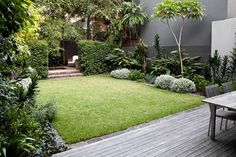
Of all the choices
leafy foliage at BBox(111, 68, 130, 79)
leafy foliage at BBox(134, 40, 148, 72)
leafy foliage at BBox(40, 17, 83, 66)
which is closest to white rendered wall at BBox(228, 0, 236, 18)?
leafy foliage at BBox(134, 40, 148, 72)

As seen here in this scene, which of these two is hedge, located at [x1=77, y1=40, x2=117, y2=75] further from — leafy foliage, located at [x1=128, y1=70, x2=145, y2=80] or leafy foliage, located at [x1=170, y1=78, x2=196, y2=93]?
leafy foliage, located at [x1=170, y1=78, x2=196, y2=93]

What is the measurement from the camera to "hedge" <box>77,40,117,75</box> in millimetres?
12922

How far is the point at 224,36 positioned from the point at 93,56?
23.4 feet

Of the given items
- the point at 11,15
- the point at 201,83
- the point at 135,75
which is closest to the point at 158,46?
the point at 135,75

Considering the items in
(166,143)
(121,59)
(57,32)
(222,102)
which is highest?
(57,32)

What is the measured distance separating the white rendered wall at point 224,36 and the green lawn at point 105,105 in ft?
7.73

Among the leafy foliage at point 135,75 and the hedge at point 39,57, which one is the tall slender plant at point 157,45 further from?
the hedge at point 39,57

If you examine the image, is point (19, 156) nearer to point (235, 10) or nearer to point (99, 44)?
point (235, 10)

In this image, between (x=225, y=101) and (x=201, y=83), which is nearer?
(x=225, y=101)

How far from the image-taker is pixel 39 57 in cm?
1180

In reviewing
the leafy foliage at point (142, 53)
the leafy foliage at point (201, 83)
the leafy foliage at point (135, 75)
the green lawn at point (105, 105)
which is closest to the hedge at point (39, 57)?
the green lawn at point (105, 105)

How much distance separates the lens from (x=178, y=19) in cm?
1088

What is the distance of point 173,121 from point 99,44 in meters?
8.90

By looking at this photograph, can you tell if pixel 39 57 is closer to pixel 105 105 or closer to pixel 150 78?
pixel 150 78
